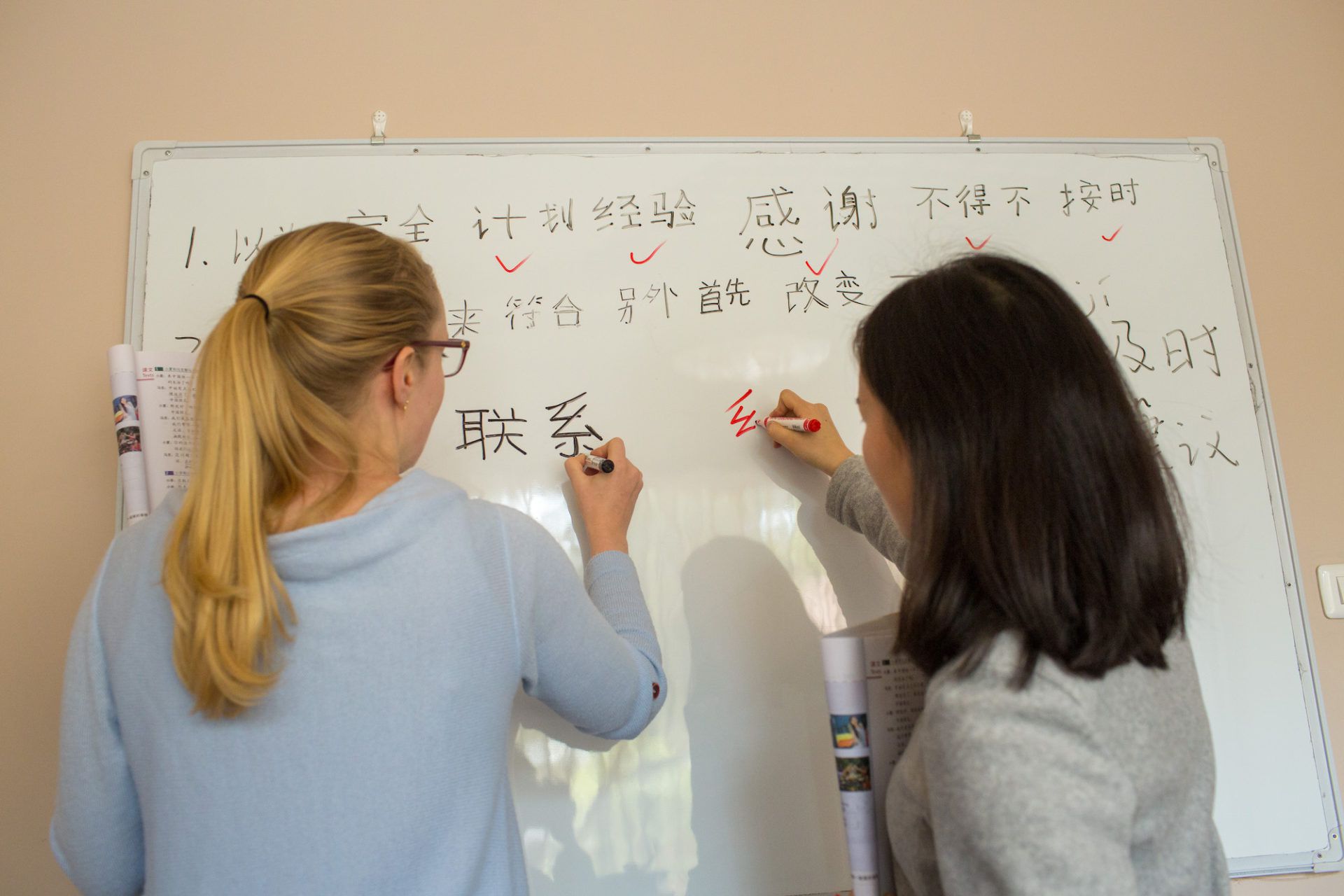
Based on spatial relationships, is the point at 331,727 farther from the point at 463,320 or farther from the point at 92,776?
the point at 463,320

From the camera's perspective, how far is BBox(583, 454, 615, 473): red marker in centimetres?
117

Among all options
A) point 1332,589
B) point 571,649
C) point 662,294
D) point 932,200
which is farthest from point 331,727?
point 1332,589

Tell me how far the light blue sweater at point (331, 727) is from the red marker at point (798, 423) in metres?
0.54

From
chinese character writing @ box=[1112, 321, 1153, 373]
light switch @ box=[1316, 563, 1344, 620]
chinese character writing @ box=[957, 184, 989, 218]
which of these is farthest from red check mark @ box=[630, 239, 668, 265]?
light switch @ box=[1316, 563, 1344, 620]

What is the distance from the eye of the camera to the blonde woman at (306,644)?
70 centimetres

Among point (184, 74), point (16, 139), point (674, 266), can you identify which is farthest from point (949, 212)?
point (16, 139)

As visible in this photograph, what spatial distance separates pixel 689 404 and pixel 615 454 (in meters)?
0.15

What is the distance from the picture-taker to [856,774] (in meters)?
0.84

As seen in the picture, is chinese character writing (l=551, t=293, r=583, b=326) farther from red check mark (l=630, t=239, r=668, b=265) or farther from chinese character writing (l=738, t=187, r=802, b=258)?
chinese character writing (l=738, t=187, r=802, b=258)

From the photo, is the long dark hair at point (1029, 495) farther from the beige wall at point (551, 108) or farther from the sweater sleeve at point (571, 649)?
the beige wall at point (551, 108)

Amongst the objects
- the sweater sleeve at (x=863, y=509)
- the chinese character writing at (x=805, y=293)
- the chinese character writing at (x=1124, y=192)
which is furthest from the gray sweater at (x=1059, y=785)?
the chinese character writing at (x=1124, y=192)

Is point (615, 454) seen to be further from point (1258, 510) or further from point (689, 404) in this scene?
point (1258, 510)

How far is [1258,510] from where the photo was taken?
1371mm

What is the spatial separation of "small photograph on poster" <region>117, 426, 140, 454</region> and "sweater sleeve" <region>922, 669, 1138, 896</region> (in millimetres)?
967
